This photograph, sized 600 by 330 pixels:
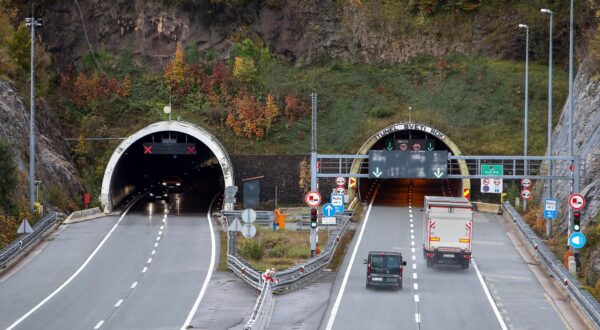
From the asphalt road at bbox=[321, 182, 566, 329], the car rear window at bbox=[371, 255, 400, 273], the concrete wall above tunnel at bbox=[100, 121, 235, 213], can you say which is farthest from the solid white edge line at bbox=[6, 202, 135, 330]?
the car rear window at bbox=[371, 255, 400, 273]

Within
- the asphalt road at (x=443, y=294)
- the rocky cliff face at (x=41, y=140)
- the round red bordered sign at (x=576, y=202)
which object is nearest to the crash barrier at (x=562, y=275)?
the asphalt road at (x=443, y=294)

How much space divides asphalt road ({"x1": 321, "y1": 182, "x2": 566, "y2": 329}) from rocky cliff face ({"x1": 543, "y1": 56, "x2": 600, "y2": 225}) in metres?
4.15

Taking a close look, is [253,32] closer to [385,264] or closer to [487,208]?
[487,208]

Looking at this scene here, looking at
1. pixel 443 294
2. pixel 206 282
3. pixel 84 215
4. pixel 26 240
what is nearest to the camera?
pixel 443 294

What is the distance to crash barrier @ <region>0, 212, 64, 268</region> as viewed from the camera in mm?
45509

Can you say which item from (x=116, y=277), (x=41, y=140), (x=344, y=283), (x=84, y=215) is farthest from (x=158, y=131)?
(x=344, y=283)

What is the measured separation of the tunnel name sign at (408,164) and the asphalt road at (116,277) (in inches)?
375

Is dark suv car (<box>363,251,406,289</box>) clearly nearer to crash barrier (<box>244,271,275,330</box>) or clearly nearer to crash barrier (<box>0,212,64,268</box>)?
crash barrier (<box>244,271,275,330</box>)

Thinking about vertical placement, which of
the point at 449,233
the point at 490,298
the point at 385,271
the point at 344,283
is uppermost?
the point at 449,233

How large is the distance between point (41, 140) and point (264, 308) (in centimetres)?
3626

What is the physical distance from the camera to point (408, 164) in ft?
162

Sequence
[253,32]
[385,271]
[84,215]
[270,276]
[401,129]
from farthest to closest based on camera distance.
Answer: [253,32] → [401,129] → [84,215] → [385,271] → [270,276]

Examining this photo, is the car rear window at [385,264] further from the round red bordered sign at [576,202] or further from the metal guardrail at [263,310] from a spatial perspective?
the round red bordered sign at [576,202]

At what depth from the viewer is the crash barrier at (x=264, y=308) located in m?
29.5
